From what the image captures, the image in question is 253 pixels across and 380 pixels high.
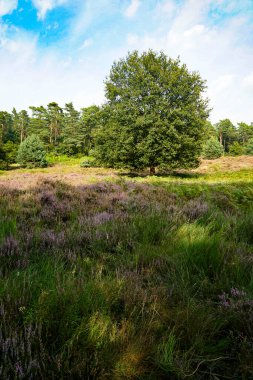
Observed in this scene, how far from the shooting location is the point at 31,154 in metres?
38.6

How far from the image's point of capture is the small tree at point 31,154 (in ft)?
127

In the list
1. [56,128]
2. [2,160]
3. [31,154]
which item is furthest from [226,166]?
[56,128]

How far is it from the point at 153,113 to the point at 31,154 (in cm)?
2638

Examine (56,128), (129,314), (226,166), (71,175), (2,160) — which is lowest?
(129,314)

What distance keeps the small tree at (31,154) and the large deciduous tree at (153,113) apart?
22220mm

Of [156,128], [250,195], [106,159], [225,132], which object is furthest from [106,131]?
[225,132]

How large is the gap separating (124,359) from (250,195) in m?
8.55

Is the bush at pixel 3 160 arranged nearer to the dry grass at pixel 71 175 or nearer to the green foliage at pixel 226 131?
the dry grass at pixel 71 175

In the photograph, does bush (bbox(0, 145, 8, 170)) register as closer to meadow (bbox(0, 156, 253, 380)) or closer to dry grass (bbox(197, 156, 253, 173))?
dry grass (bbox(197, 156, 253, 173))

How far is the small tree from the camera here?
127 feet

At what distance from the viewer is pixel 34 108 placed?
75.7 meters

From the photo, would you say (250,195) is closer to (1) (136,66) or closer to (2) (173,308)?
(2) (173,308)

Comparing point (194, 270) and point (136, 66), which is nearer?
point (194, 270)

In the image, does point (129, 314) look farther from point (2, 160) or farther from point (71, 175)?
→ point (2, 160)
